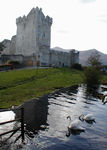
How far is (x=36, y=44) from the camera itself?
7538 centimetres

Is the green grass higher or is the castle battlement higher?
the castle battlement

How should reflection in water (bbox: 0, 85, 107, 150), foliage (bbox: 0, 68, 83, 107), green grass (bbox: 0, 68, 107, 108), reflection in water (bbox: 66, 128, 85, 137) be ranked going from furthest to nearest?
foliage (bbox: 0, 68, 83, 107)
green grass (bbox: 0, 68, 107, 108)
reflection in water (bbox: 66, 128, 85, 137)
reflection in water (bbox: 0, 85, 107, 150)

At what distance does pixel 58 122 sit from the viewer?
14.9 m

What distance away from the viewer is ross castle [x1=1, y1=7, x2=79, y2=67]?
231 ft

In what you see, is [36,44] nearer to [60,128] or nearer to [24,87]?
[24,87]

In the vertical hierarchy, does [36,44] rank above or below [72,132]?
above

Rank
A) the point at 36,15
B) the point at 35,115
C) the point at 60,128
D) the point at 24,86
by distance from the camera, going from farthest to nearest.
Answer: the point at 36,15 < the point at 24,86 < the point at 35,115 < the point at 60,128

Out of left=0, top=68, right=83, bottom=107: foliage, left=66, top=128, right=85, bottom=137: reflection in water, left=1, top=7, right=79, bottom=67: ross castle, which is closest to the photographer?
left=66, top=128, right=85, bottom=137: reflection in water

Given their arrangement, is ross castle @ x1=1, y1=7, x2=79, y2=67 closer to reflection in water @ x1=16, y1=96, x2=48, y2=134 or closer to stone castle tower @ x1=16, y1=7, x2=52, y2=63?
stone castle tower @ x1=16, y1=7, x2=52, y2=63

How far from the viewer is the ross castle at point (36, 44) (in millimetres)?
70387

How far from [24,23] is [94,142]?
7675 centimetres

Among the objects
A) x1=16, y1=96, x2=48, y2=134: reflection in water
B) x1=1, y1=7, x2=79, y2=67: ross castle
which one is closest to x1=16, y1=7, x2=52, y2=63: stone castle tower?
x1=1, y1=7, x2=79, y2=67: ross castle

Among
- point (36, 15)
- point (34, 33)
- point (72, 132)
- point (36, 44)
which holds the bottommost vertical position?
point (72, 132)

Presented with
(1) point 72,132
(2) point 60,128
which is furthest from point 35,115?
(1) point 72,132
